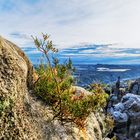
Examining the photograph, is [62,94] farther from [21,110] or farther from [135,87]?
[135,87]

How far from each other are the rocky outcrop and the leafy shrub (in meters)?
0.21

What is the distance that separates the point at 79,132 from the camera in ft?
27.9

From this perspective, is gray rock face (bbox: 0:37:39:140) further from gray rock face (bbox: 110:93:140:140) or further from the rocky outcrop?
gray rock face (bbox: 110:93:140:140)

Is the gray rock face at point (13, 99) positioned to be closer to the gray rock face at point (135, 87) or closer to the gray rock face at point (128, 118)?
the gray rock face at point (128, 118)

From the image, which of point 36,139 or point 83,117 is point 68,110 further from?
point 36,139

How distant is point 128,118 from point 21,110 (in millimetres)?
38388

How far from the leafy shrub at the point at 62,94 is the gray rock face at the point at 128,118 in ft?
115

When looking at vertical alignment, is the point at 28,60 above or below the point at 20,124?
above

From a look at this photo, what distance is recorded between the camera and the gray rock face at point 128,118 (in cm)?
4332

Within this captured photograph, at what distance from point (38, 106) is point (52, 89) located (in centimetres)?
57

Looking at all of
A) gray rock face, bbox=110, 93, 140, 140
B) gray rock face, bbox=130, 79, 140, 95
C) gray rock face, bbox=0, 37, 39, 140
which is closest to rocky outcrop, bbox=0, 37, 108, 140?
gray rock face, bbox=0, 37, 39, 140

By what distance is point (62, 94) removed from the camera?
26.9ft

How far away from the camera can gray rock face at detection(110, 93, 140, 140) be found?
1705 inches

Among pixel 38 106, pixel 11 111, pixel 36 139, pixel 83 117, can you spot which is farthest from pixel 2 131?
pixel 83 117
